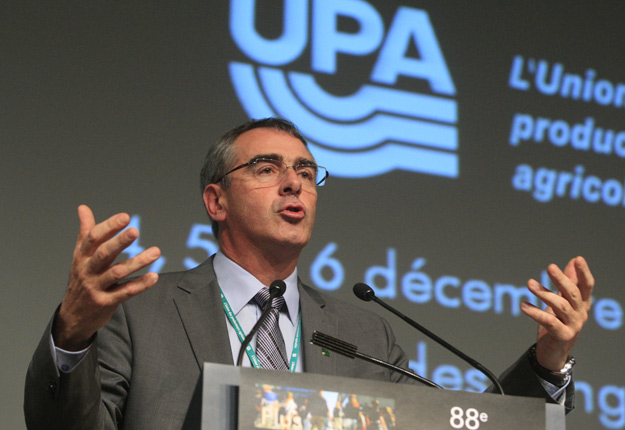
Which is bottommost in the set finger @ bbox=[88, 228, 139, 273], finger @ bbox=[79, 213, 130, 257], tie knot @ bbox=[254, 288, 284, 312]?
finger @ bbox=[88, 228, 139, 273]

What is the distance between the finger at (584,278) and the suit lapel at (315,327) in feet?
2.67

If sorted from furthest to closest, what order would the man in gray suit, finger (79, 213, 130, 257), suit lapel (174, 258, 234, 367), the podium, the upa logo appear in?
the upa logo
suit lapel (174, 258, 234, 367)
the man in gray suit
finger (79, 213, 130, 257)
the podium

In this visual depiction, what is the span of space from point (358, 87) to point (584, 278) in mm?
2169

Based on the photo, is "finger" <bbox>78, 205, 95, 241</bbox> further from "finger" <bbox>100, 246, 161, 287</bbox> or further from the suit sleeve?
the suit sleeve

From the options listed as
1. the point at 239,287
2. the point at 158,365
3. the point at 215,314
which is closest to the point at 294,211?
the point at 239,287

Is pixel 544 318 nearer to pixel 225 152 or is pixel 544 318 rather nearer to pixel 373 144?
pixel 225 152

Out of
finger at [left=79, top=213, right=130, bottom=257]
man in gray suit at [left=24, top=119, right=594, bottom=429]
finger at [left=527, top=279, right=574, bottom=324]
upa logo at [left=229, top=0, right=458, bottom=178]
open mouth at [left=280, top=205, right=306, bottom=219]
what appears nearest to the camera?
finger at [left=79, top=213, right=130, bottom=257]

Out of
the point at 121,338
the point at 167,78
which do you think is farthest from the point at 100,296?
the point at 167,78

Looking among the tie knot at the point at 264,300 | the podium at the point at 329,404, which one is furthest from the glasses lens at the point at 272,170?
the podium at the point at 329,404

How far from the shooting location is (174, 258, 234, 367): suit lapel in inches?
102

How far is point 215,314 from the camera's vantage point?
271 cm

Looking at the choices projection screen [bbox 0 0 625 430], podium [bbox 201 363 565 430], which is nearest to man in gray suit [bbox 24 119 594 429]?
podium [bbox 201 363 565 430]

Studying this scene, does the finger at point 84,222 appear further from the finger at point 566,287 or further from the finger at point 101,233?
the finger at point 566,287

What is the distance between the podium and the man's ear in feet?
4.87
